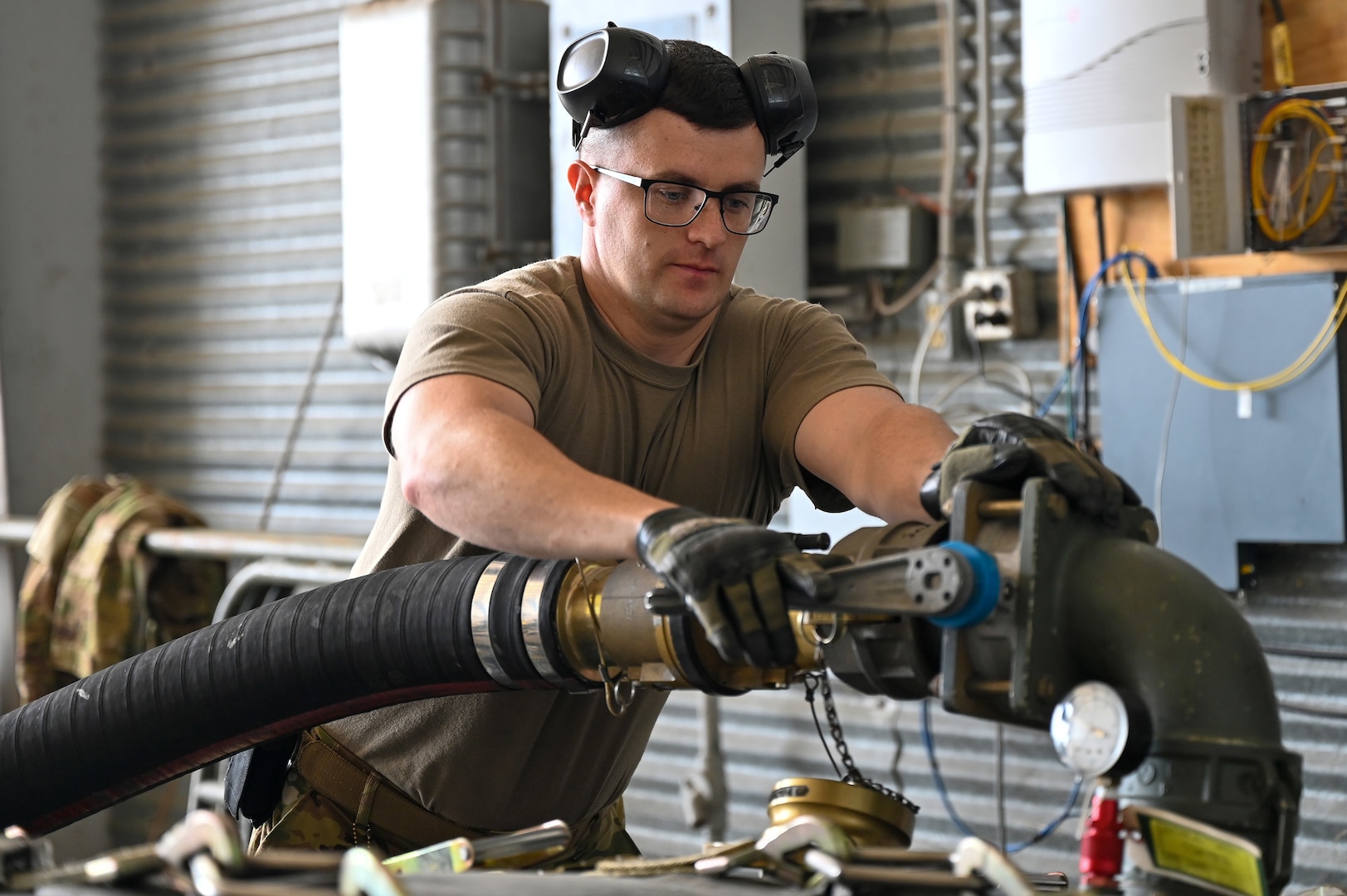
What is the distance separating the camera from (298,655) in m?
1.69

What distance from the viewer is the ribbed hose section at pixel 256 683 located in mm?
1581

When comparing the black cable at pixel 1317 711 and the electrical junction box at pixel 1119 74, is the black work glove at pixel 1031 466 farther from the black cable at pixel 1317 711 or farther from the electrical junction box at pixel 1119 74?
the black cable at pixel 1317 711

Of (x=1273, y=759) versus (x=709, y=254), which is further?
(x=709, y=254)

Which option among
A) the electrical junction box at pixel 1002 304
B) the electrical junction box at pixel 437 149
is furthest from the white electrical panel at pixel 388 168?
the electrical junction box at pixel 1002 304

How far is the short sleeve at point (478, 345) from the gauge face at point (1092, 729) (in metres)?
0.78

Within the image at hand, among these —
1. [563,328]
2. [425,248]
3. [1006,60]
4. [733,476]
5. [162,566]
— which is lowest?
[162,566]

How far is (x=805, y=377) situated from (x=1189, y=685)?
0.89 metres

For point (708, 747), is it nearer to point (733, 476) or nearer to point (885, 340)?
point (885, 340)

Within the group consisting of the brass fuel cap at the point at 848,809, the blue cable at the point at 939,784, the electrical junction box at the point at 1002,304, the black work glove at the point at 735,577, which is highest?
the electrical junction box at the point at 1002,304

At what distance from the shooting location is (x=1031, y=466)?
4.28ft

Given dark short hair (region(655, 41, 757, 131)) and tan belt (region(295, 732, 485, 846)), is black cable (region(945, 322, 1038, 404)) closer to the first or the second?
dark short hair (region(655, 41, 757, 131))

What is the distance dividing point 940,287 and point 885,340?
227mm

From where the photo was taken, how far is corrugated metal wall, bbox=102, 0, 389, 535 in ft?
16.8

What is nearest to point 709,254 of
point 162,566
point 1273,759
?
point 1273,759
